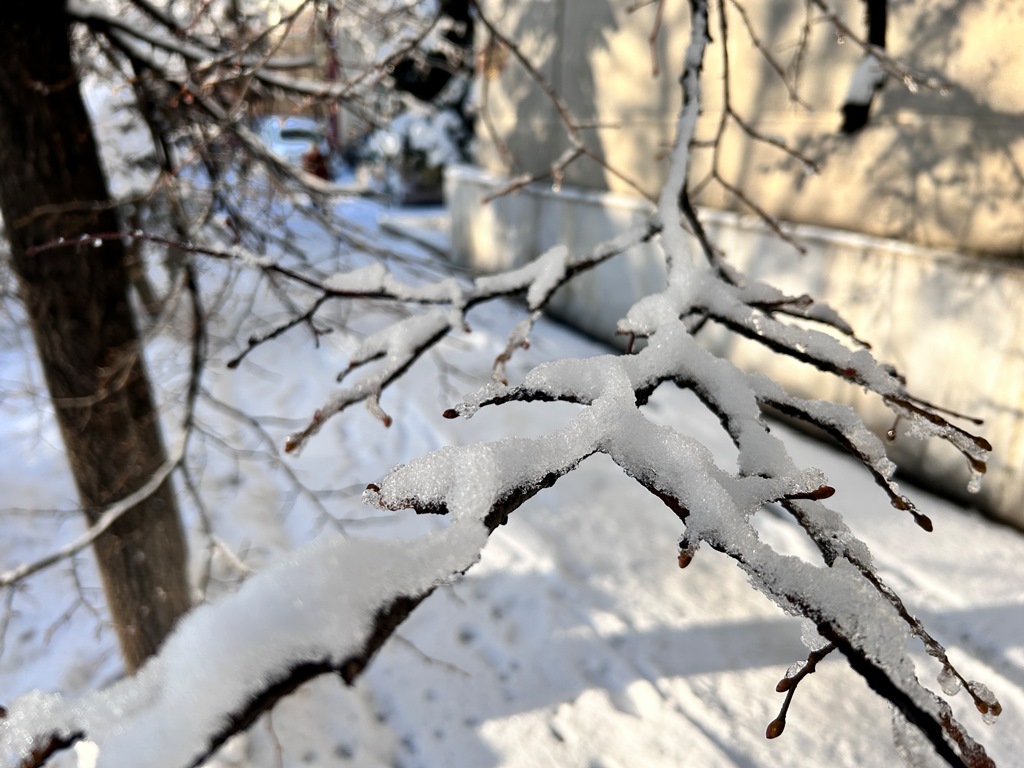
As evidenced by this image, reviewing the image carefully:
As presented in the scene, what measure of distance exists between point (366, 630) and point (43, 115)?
8.94 feet

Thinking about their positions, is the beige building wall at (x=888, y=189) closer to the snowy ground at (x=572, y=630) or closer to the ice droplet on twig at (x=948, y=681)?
the snowy ground at (x=572, y=630)

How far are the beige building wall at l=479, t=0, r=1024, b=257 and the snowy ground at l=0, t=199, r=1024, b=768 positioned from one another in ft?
5.32

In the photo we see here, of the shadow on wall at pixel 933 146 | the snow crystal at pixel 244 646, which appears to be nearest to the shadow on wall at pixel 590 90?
the shadow on wall at pixel 933 146

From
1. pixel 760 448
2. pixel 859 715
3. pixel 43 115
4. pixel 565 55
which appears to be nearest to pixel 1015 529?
pixel 859 715

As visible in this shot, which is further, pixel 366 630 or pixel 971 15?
pixel 971 15

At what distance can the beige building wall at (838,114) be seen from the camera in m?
3.67

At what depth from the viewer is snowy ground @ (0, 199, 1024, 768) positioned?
2.82 m

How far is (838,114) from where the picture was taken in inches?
174

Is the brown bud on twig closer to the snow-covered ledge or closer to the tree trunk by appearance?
the tree trunk

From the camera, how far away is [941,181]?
397 cm

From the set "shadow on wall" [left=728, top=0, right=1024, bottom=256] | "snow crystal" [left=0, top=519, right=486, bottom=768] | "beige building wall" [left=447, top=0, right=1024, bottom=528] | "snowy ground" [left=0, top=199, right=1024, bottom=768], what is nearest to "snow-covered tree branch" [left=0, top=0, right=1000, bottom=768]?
"snow crystal" [left=0, top=519, right=486, bottom=768]

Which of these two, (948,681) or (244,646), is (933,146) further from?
(244,646)

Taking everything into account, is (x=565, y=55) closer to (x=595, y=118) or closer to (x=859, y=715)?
(x=595, y=118)

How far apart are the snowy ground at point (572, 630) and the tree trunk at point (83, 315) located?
235mm
